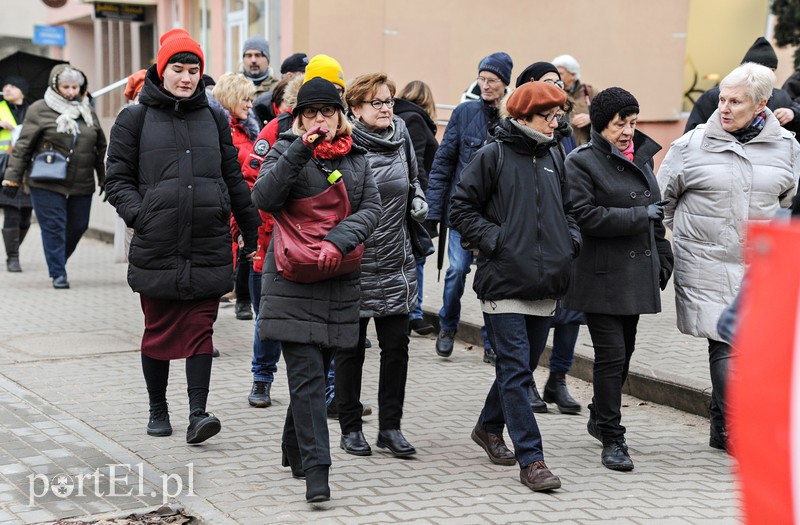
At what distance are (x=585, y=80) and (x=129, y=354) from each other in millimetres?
11083

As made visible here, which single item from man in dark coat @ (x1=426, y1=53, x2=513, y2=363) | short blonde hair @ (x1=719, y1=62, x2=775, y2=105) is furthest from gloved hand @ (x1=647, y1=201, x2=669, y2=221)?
man in dark coat @ (x1=426, y1=53, x2=513, y2=363)

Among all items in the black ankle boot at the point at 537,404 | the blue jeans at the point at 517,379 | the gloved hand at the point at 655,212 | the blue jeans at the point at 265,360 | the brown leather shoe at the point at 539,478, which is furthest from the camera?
the black ankle boot at the point at 537,404

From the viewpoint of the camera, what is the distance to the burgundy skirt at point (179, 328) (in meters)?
6.17

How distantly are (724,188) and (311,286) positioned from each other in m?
2.25

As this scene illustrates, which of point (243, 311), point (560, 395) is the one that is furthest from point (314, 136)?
point (243, 311)

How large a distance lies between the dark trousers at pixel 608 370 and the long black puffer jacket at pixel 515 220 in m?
0.51

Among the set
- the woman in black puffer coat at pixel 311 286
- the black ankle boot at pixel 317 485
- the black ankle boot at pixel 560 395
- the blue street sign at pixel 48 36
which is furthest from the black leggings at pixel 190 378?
the blue street sign at pixel 48 36

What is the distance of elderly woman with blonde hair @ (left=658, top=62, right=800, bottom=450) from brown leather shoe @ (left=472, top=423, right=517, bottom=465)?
1.17 m

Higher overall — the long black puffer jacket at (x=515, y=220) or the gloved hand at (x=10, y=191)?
the long black puffer jacket at (x=515, y=220)

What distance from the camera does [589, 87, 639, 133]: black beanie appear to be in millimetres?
5938

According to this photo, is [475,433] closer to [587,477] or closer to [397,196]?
[587,477]

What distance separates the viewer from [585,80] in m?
18.0

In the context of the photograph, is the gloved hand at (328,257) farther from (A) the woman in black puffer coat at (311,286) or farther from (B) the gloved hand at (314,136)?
(B) the gloved hand at (314,136)

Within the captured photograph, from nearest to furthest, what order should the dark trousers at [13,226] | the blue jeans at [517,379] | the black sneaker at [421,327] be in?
the blue jeans at [517,379] < the black sneaker at [421,327] < the dark trousers at [13,226]
